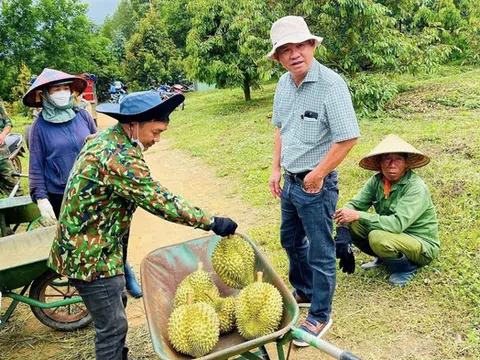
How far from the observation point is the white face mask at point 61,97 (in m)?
3.35

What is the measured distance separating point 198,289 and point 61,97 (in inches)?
76.0

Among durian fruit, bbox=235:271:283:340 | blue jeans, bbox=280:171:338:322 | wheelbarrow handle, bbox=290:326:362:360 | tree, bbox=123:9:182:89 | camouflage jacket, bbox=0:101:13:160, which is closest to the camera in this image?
wheelbarrow handle, bbox=290:326:362:360

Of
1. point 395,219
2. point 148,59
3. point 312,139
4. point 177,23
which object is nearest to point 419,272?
point 395,219

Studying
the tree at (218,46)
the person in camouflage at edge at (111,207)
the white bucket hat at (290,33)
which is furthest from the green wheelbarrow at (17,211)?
the tree at (218,46)

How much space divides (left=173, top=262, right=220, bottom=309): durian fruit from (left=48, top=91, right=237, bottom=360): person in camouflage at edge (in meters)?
0.35

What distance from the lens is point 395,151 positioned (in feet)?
10.8

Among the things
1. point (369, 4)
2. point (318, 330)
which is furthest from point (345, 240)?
point (369, 4)

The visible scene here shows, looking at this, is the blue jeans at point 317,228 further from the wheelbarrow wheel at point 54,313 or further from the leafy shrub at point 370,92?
the leafy shrub at point 370,92

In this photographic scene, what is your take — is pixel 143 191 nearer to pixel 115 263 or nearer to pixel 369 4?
pixel 115 263

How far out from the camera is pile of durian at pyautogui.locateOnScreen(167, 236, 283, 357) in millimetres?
2176

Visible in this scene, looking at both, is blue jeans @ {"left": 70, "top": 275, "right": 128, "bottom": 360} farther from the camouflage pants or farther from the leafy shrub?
the leafy shrub

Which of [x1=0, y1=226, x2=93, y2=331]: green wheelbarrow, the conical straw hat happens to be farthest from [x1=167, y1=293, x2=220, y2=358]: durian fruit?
the conical straw hat

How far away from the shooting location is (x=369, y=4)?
9703mm

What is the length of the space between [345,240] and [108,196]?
1.91 m
